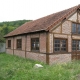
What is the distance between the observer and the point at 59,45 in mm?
14289

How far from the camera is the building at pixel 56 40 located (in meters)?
13.4

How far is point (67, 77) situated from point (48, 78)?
3.77 ft

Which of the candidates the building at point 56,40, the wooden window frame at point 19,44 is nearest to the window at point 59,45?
the building at point 56,40

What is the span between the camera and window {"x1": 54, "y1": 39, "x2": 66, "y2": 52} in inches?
550

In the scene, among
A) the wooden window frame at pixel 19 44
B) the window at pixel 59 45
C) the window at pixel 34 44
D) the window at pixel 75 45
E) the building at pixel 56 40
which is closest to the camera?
the building at pixel 56 40

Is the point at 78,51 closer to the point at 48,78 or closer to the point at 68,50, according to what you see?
the point at 68,50

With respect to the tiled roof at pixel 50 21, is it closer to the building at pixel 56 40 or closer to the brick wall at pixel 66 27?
the building at pixel 56 40

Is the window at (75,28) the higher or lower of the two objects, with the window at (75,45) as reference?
higher

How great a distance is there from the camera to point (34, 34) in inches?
608

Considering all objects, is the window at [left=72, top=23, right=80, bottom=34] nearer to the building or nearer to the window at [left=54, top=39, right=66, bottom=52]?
the building

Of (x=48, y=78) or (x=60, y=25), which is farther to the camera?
(x=60, y=25)

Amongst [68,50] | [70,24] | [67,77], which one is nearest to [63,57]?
[68,50]

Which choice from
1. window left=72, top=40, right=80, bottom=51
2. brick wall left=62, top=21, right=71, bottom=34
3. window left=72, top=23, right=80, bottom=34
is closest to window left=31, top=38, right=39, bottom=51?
brick wall left=62, top=21, right=71, bottom=34

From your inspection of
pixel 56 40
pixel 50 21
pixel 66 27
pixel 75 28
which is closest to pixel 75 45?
pixel 75 28
